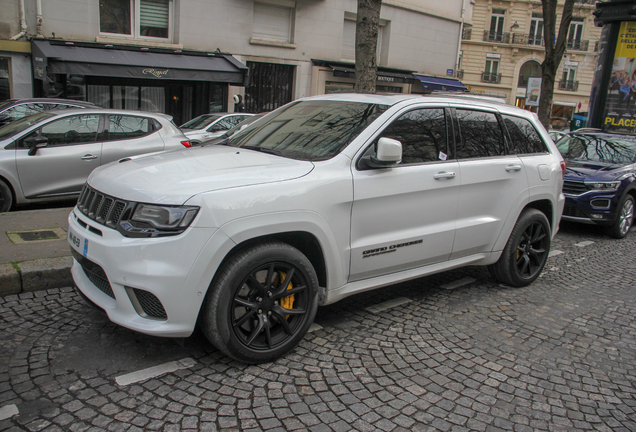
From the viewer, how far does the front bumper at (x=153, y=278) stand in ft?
9.80

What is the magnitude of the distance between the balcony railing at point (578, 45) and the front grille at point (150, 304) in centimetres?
5456

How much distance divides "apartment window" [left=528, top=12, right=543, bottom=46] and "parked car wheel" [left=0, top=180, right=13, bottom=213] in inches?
1953

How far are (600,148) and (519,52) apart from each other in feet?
141

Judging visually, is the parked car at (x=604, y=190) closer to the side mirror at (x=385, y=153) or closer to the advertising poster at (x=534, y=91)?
the side mirror at (x=385, y=153)

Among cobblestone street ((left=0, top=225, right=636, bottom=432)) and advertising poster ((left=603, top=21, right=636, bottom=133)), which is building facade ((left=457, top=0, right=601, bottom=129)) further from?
cobblestone street ((left=0, top=225, right=636, bottom=432))

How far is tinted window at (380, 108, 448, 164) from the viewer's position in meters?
4.12

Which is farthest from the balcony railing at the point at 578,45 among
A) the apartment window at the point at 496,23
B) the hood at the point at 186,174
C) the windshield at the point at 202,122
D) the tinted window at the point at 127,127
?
the hood at the point at 186,174

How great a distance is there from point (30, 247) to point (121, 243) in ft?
9.03

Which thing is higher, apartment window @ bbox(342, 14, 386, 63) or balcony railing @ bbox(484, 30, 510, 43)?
balcony railing @ bbox(484, 30, 510, 43)

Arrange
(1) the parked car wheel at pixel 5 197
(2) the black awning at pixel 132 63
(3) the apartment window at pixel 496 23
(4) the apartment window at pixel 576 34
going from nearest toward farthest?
(1) the parked car wheel at pixel 5 197, (2) the black awning at pixel 132 63, (3) the apartment window at pixel 496 23, (4) the apartment window at pixel 576 34

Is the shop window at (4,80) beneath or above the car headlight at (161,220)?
above

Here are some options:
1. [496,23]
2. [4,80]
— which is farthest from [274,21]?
[496,23]

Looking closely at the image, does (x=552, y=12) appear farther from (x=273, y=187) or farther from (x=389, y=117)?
(x=273, y=187)

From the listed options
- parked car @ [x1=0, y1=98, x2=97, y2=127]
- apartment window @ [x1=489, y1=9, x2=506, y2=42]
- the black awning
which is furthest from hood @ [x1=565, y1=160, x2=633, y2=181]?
apartment window @ [x1=489, y1=9, x2=506, y2=42]
